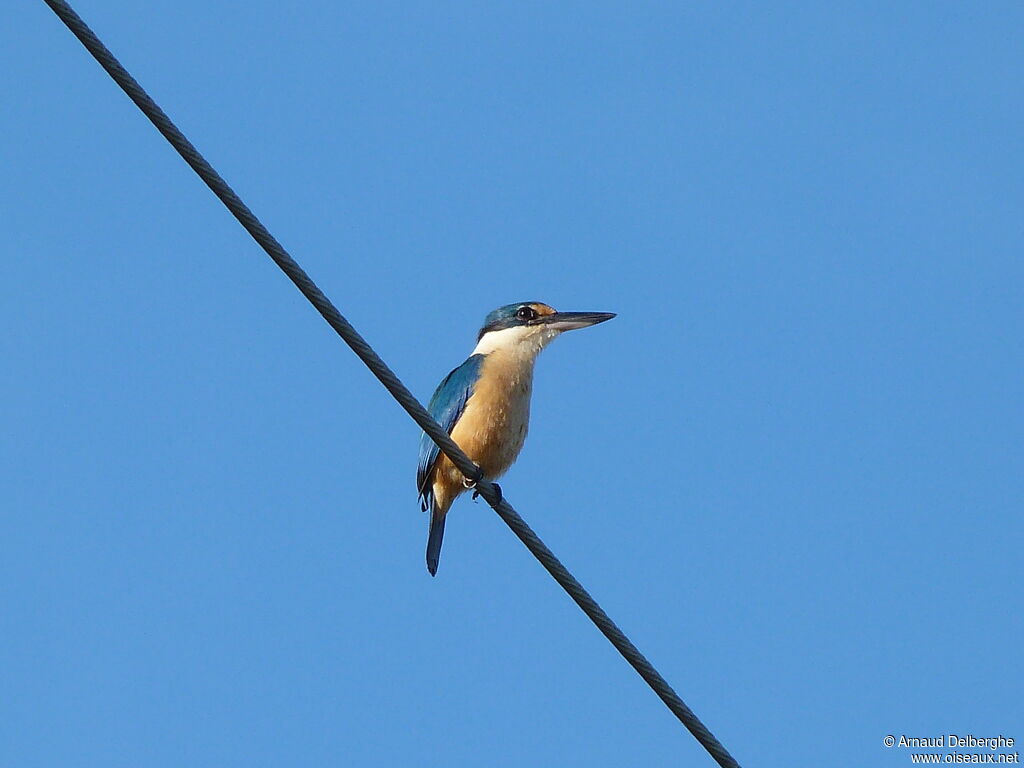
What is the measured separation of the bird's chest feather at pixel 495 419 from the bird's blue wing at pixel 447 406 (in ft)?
0.23

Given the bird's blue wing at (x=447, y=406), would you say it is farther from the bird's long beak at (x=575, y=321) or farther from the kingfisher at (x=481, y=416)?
the bird's long beak at (x=575, y=321)

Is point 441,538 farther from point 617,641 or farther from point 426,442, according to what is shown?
point 617,641

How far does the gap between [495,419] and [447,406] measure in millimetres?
402

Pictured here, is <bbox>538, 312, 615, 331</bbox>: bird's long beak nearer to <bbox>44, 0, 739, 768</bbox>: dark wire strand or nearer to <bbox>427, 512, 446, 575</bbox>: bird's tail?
<bbox>427, 512, 446, 575</bbox>: bird's tail

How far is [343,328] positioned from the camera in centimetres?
452

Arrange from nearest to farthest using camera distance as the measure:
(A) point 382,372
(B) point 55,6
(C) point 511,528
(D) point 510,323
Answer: (B) point 55,6
(A) point 382,372
(C) point 511,528
(D) point 510,323

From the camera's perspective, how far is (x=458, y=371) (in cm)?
811

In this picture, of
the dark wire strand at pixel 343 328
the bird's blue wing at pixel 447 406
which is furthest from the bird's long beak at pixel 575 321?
the dark wire strand at pixel 343 328

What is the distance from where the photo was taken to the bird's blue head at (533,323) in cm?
836

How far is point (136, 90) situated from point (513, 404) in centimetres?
392

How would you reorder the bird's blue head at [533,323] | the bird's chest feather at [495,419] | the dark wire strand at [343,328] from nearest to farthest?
1. the dark wire strand at [343,328]
2. the bird's chest feather at [495,419]
3. the bird's blue head at [533,323]

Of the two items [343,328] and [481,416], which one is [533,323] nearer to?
[481,416]

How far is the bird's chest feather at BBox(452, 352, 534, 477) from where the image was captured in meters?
7.61

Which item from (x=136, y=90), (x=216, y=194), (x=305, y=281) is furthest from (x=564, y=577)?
(x=136, y=90)
